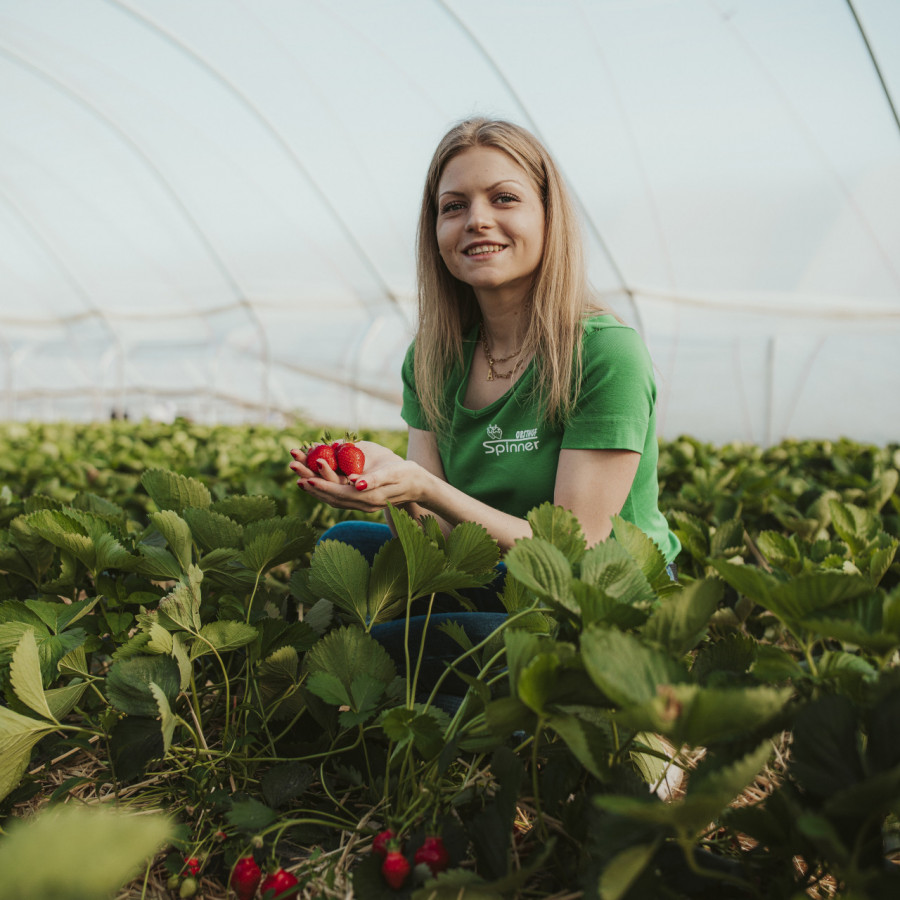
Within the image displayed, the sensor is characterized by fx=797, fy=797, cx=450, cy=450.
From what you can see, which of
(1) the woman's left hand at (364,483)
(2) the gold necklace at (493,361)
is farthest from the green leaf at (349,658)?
(2) the gold necklace at (493,361)

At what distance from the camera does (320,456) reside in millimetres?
1487

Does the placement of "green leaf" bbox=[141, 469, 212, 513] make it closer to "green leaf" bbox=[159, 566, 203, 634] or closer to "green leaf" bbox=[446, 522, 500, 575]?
"green leaf" bbox=[159, 566, 203, 634]

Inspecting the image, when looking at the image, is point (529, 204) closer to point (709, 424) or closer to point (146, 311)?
point (709, 424)

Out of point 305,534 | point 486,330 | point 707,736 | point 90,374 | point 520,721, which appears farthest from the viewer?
point 90,374

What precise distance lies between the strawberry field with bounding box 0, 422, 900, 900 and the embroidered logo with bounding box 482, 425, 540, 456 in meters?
0.42

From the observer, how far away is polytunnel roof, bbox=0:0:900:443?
7.04 metres

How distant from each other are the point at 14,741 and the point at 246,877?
1.11 ft

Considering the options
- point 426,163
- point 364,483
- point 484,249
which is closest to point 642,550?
point 364,483

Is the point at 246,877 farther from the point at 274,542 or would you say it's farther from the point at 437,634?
the point at 437,634

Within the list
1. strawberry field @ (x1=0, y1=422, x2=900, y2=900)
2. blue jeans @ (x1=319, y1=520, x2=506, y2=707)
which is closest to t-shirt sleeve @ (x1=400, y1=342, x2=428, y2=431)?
blue jeans @ (x1=319, y1=520, x2=506, y2=707)

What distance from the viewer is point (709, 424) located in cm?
1102

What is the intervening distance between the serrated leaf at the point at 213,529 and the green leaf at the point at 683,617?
2.40 ft

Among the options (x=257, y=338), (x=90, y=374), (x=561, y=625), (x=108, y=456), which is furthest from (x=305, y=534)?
(x=90, y=374)

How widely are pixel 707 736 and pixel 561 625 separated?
0.94ft
